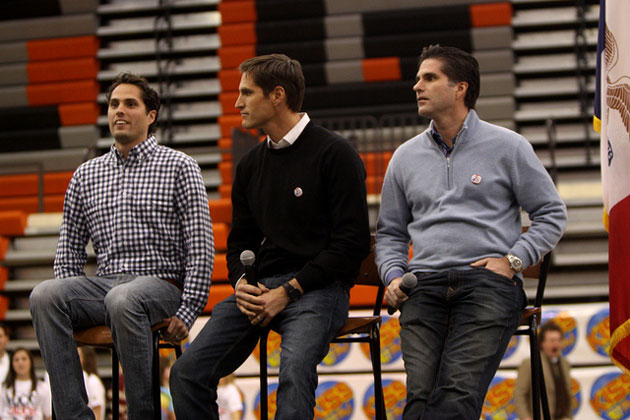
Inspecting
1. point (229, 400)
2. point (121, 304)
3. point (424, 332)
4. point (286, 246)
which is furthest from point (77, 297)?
point (229, 400)

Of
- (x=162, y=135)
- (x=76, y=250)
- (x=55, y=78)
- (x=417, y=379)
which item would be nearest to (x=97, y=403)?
(x=76, y=250)

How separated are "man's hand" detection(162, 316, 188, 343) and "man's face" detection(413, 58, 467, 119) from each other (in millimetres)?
1117

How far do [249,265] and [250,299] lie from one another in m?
0.15

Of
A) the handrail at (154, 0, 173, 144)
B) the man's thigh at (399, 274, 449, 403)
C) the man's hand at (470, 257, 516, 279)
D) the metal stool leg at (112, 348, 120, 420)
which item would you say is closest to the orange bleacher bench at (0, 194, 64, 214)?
the handrail at (154, 0, 173, 144)

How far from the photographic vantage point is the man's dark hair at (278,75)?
2.82 m

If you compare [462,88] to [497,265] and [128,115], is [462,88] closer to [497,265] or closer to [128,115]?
[497,265]

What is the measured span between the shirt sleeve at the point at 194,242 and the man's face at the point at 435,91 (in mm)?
889

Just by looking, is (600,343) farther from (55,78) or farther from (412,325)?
(55,78)

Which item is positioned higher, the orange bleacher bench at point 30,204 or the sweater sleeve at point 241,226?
the sweater sleeve at point 241,226

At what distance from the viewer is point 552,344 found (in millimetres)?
4633

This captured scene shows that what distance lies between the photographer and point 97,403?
5.02 meters

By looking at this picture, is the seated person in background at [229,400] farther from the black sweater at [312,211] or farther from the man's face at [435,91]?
the man's face at [435,91]

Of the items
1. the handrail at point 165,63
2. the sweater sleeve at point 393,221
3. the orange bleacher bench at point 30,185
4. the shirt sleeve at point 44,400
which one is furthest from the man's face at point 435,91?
the orange bleacher bench at point 30,185

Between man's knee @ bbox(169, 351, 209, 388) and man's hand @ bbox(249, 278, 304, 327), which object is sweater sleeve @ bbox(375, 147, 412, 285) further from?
man's knee @ bbox(169, 351, 209, 388)
